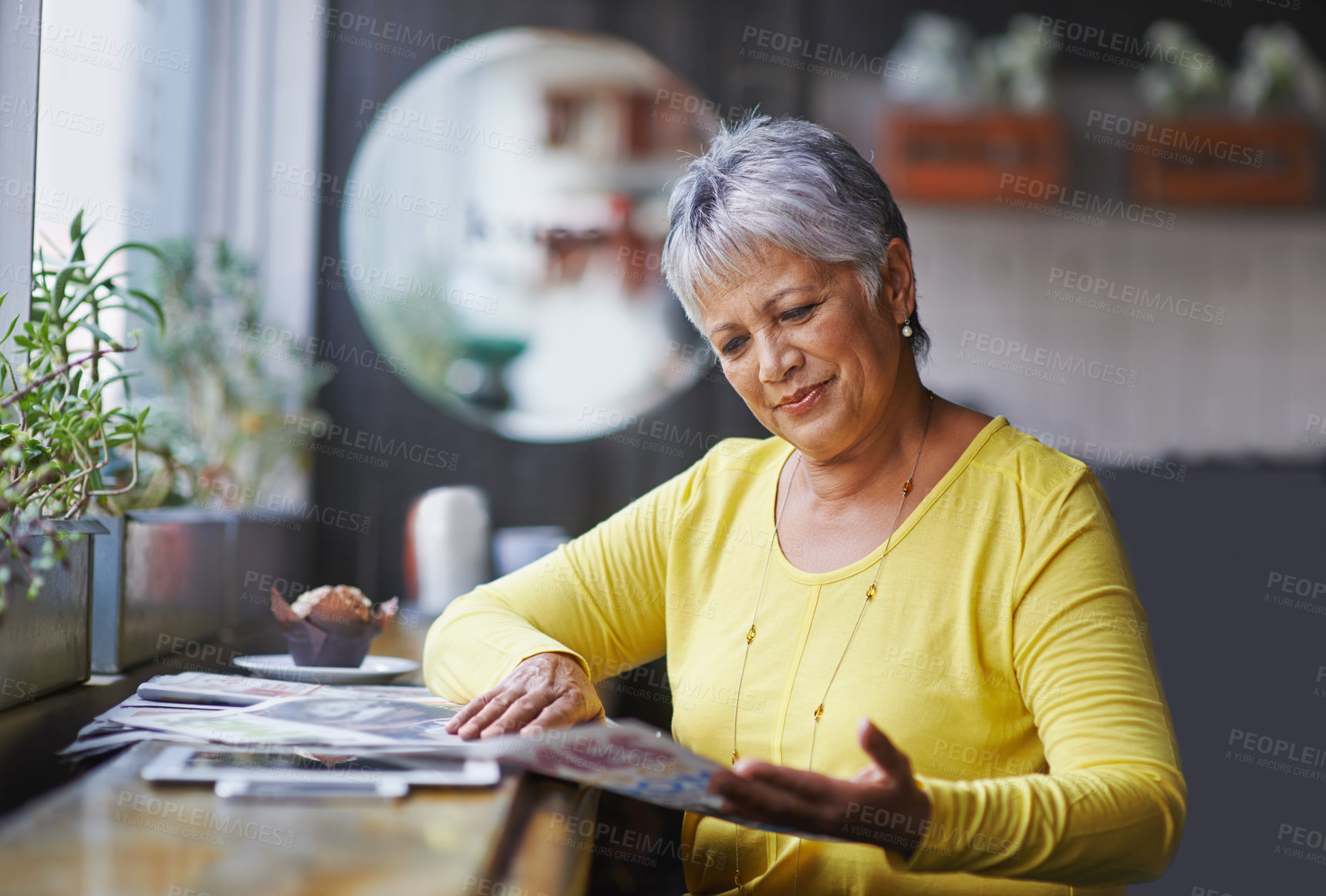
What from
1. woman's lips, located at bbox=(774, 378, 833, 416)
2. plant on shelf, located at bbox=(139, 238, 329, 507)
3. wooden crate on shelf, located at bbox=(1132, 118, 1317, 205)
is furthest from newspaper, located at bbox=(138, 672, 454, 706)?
wooden crate on shelf, located at bbox=(1132, 118, 1317, 205)

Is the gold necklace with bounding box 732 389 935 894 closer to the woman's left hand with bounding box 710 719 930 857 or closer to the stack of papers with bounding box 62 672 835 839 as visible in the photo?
the stack of papers with bounding box 62 672 835 839

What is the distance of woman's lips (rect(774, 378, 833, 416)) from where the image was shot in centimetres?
131

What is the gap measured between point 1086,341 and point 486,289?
6.34 feet

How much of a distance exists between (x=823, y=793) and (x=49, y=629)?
2.72ft

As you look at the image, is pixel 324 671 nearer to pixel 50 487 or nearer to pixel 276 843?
pixel 50 487

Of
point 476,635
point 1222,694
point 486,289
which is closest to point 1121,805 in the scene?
point 476,635

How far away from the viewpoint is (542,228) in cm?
323

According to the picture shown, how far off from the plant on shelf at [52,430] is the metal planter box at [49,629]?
0.02 m

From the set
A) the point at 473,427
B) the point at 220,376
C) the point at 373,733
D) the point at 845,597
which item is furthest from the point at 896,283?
the point at 473,427

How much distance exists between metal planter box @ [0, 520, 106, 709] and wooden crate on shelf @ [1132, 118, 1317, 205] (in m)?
3.26

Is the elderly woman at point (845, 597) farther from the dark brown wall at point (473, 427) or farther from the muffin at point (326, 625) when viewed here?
the dark brown wall at point (473, 427)

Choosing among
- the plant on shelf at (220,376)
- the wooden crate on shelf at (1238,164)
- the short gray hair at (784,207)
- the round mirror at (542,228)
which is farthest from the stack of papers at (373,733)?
the wooden crate on shelf at (1238,164)

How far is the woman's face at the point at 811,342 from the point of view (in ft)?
4.23

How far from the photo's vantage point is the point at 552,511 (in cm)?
317
